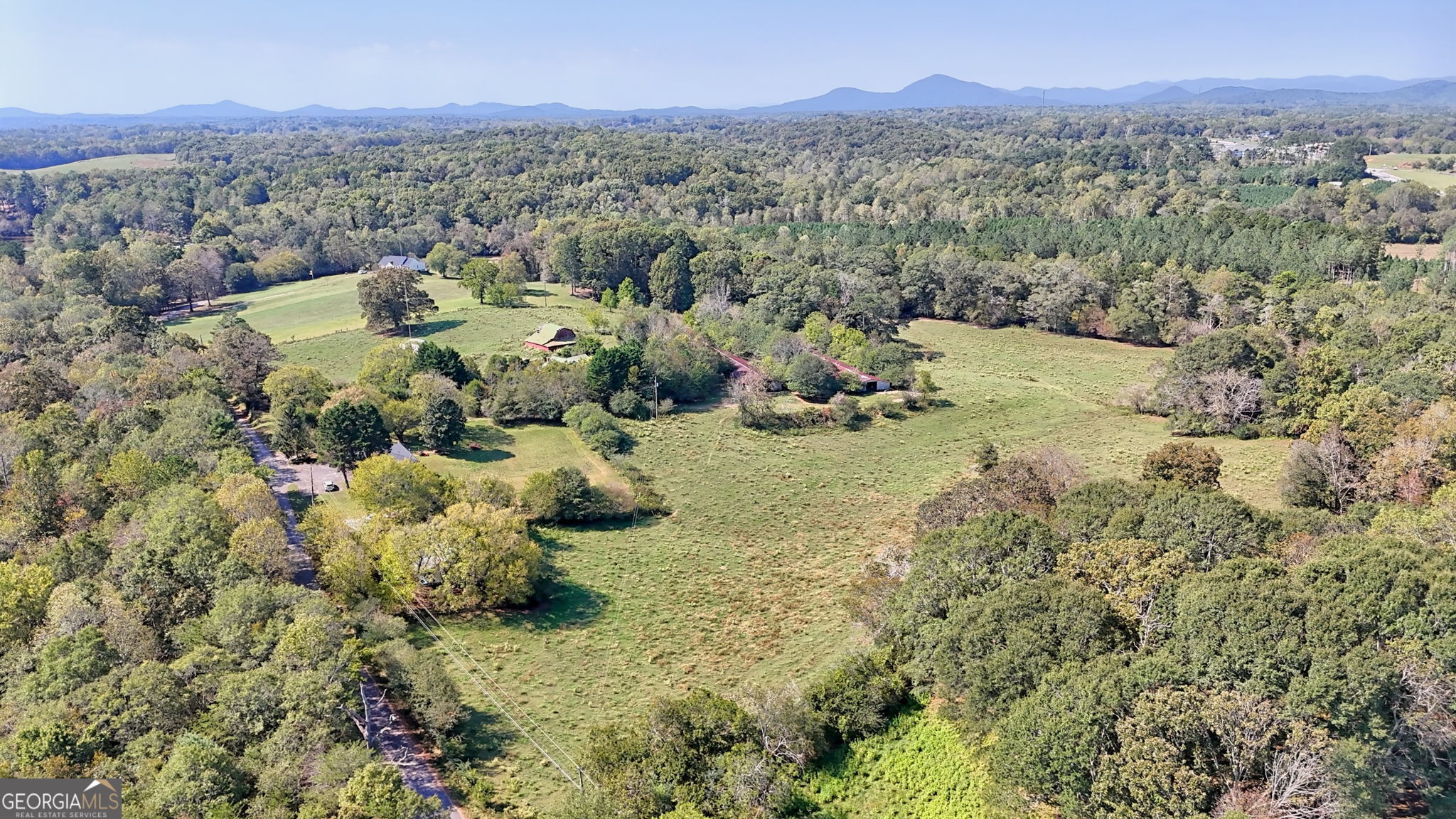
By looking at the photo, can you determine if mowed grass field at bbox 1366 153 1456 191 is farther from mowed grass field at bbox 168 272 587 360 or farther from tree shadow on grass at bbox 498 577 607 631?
tree shadow on grass at bbox 498 577 607 631

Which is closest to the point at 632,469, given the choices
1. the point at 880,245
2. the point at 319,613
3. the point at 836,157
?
the point at 319,613

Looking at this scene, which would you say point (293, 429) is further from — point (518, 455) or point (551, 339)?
point (551, 339)

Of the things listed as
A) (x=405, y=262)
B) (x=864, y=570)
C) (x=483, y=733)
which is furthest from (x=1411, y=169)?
(x=483, y=733)

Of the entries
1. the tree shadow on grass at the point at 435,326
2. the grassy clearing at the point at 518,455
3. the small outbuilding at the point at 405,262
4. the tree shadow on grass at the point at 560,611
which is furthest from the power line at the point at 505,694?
the small outbuilding at the point at 405,262

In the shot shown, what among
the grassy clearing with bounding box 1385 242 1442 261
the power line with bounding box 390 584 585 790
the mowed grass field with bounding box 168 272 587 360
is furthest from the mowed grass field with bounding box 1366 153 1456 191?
the power line with bounding box 390 584 585 790

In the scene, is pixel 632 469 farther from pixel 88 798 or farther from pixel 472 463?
pixel 88 798

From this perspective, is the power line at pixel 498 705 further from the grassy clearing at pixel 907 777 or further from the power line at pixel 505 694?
the grassy clearing at pixel 907 777
